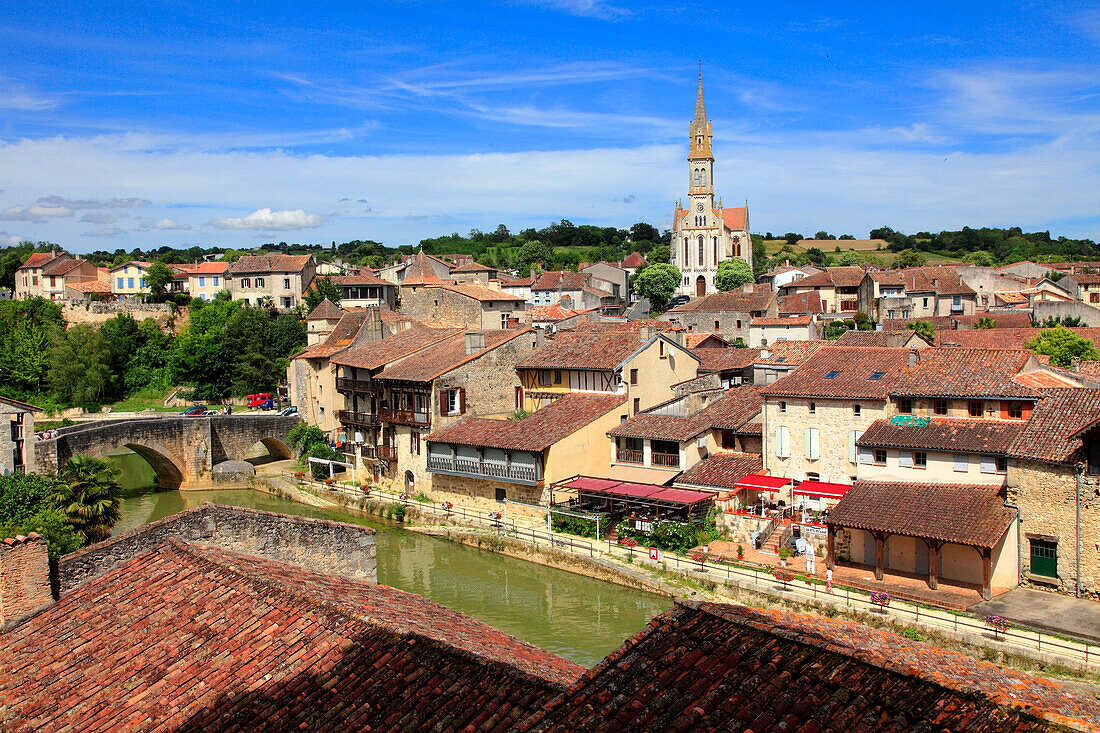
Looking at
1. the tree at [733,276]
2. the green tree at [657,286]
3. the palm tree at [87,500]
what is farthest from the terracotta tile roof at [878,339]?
the tree at [733,276]

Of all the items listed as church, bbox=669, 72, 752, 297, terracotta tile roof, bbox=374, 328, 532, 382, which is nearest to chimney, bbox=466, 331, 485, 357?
terracotta tile roof, bbox=374, 328, 532, 382

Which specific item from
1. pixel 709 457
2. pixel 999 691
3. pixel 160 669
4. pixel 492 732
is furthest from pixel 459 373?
pixel 999 691

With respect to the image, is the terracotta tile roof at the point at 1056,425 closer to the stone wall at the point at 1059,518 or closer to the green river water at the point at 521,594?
the stone wall at the point at 1059,518

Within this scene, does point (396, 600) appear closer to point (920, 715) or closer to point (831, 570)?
point (920, 715)

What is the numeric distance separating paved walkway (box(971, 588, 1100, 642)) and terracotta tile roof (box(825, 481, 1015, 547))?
1.54 m

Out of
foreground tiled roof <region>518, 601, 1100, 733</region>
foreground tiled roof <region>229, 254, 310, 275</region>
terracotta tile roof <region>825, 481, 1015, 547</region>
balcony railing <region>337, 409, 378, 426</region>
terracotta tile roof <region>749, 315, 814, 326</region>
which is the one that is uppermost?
foreground tiled roof <region>229, 254, 310, 275</region>

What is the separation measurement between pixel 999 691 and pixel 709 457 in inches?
977

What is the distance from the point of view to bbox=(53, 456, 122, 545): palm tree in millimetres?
24688

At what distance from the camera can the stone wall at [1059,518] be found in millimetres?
21141

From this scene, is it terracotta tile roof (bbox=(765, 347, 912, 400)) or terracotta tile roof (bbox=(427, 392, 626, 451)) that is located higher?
terracotta tile roof (bbox=(765, 347, 912, 400))

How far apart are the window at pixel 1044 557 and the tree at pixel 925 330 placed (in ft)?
87.9

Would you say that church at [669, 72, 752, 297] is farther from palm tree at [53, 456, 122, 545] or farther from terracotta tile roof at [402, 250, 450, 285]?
palm tree at [53, 456, 122, 545]

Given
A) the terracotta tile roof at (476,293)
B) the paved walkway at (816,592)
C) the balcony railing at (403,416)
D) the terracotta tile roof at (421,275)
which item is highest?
the terracotta tile roof at (421,275)

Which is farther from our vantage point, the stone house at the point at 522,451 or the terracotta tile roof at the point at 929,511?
the stone house at the point at 522,451
